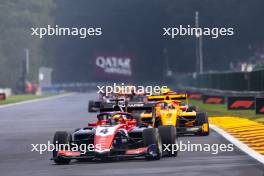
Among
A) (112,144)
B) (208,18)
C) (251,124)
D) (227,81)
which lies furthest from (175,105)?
(208,18)

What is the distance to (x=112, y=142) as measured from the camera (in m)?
18.1

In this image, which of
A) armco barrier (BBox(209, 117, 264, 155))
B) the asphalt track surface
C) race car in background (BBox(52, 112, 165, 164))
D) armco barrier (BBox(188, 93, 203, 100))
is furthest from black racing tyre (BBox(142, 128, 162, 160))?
armco barrier (BBox(188, 93, 203, 100))

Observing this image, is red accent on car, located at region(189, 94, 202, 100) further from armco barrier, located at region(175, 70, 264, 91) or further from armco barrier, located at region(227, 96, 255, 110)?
armco barrier, located at region(227, 96, 255, 110)

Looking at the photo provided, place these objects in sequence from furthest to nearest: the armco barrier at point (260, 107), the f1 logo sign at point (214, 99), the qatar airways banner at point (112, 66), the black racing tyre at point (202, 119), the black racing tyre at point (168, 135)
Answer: the qatar airways banner at point (112, 66) < the f1 logo sign at point (214, 99) < the armco barrier at point (260, 107) < the black racing tyre at point (202, 119) < the black racing tyre at point (168, 135)

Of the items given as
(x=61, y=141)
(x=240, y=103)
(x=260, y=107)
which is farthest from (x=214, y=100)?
(x=61, y=141)

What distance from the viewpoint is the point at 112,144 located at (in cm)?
1820

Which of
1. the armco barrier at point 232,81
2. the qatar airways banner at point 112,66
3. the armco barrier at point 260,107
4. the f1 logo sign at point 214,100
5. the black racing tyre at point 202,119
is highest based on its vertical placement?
the qatar airways banner at point 112,66

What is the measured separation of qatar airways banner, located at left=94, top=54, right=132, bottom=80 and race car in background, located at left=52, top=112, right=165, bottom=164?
9664cm

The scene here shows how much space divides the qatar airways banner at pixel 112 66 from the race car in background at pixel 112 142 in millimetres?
96645

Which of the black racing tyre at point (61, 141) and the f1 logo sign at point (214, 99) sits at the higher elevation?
the f1 logo sign at point (214, 99)

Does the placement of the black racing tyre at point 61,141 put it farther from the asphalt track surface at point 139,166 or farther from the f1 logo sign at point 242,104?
the f1 logo sign at point 242,104

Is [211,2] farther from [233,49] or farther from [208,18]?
[233,49]

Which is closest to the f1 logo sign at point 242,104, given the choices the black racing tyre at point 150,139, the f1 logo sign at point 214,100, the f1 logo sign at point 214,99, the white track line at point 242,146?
the f1 logo sign at point 214,99

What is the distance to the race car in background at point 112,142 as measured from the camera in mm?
17828
